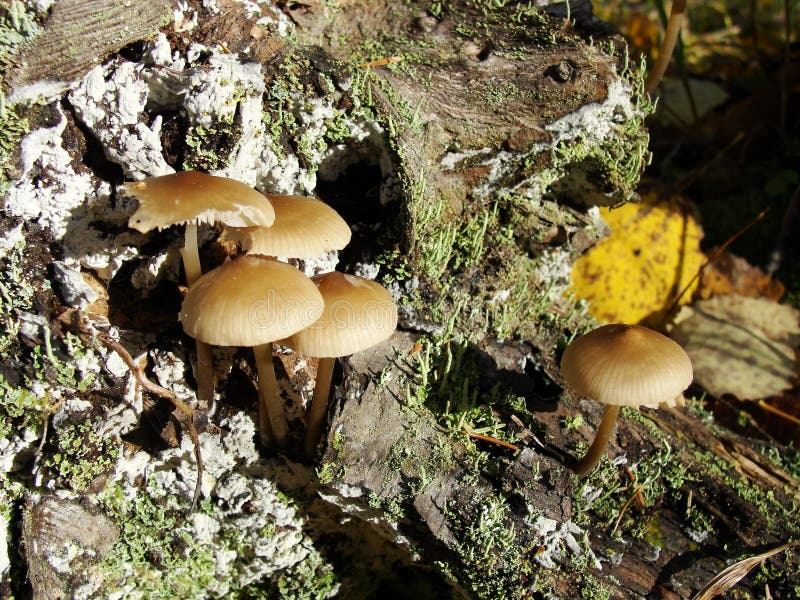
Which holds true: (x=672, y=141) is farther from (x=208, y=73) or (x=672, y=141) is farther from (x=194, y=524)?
(x=194, y=524)

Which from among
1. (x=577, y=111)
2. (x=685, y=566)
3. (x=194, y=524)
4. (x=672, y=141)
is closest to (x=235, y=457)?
(x=194, y=524)

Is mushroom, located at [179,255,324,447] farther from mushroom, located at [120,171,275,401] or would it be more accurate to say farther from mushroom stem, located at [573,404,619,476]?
mushroom stem, located at [573,404,619,476]

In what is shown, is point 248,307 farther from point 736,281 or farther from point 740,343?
point 736,281

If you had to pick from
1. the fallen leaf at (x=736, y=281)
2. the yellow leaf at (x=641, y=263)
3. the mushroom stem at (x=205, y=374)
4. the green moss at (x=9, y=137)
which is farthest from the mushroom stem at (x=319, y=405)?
the fallen leaf at (x=736, y=281)

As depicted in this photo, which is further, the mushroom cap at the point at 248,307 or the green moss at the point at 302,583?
the green moss at the point at 302,583

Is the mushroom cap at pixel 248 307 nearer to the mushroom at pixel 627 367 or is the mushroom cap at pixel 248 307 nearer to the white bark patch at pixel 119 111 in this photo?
the white bark patch at pixel 119 111

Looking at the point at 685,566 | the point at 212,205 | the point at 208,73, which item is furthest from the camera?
the point at 685,566

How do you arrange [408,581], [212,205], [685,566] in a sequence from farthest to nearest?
1. [408,581]
2. [685,566]
3. [212,205]
